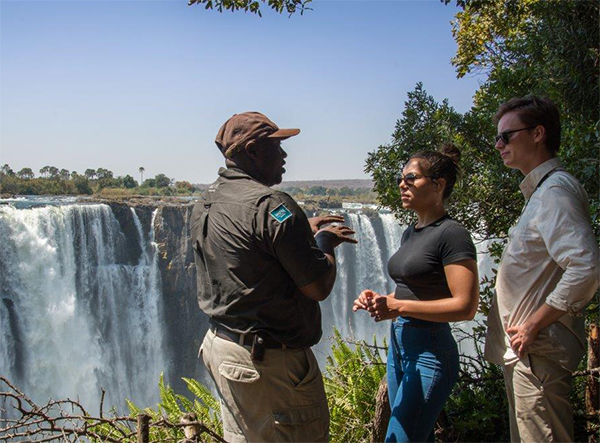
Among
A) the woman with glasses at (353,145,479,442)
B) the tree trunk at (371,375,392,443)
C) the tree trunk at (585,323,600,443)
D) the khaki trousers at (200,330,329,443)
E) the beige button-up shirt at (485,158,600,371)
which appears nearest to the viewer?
the beige button-up shirt at (485,158,600,371)

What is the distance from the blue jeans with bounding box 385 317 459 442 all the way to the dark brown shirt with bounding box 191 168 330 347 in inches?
16.7

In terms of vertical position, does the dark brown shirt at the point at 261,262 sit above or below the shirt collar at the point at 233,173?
below

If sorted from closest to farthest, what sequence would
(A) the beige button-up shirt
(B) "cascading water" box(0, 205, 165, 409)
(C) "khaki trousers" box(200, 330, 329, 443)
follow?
(A) the beige button-up shirt, (C) "khaki trousers" box(200, 330, 329, 443), (B) "cascading water" box(0, 205, 165, 409)

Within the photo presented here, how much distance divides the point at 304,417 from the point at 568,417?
0.87 m

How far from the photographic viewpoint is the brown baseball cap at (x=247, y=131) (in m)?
2.10

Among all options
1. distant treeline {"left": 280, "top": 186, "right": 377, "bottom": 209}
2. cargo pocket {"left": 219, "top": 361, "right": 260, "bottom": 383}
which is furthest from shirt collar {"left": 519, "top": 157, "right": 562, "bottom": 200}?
distant treeline {"left": 280, "top": 186, "right": 377, "bottom": 209}

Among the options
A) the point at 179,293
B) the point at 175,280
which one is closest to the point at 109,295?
the point at 175,280

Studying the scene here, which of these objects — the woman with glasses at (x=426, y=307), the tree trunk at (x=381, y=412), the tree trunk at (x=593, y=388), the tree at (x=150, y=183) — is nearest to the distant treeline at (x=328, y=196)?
the tree at (x=150, y=183)

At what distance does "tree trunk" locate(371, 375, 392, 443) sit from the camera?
288cm

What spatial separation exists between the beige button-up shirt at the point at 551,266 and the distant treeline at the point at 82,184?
2413cm

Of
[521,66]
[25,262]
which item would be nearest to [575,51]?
[521,66]

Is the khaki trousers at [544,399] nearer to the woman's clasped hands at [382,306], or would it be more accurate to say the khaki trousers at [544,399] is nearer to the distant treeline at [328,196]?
the woman's clasped hands at [382,306]

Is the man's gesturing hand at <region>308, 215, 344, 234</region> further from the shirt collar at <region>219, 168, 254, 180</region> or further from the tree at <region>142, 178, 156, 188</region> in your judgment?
the tree at <region>142, 178, 156, 188</region>

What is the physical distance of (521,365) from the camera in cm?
209
